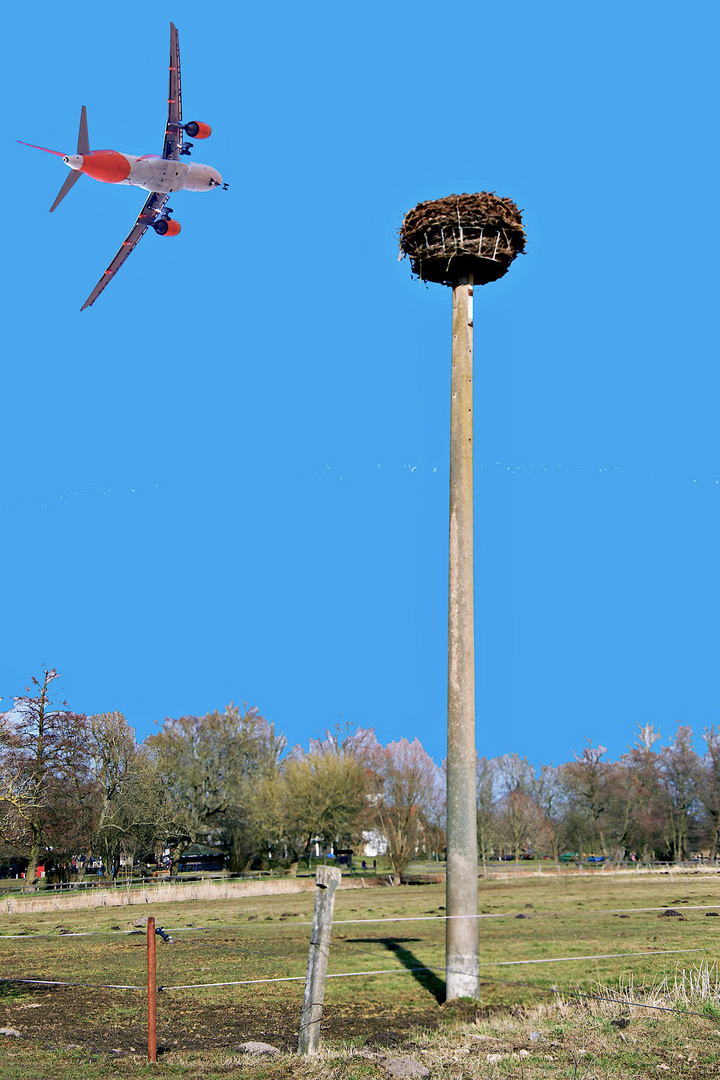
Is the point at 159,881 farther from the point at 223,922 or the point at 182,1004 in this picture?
the point at 182,1004

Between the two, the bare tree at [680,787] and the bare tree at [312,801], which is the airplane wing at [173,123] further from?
the bare tree at [680,787]

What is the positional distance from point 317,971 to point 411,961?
26.6 feet

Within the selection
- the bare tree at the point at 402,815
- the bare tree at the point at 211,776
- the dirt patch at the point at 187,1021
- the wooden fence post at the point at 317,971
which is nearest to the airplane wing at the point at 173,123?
the dirt patch at the point at 187,1021

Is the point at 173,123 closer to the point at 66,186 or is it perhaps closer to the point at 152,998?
the point at 66,186

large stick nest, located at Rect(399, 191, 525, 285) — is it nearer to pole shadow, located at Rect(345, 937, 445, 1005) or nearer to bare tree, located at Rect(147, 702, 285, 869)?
pole shadow, located at Rect(345, 937, 445, 1005)

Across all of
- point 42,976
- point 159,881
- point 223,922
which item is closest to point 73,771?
point 159,881

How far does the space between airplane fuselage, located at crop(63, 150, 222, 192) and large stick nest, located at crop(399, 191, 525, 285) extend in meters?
18.6

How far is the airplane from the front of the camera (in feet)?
94.7

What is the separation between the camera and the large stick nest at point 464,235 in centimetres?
1318

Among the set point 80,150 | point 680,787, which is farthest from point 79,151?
point 680,787

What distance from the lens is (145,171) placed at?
29562 mm

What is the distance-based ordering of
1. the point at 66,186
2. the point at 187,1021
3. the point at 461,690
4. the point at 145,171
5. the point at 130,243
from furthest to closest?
the point at 130,243
the point at 66,186
the point at 145,171
the point at 461,690
the point at 187,1021

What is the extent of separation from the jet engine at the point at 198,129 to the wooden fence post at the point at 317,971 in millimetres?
28807

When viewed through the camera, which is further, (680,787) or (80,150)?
(680,787)
